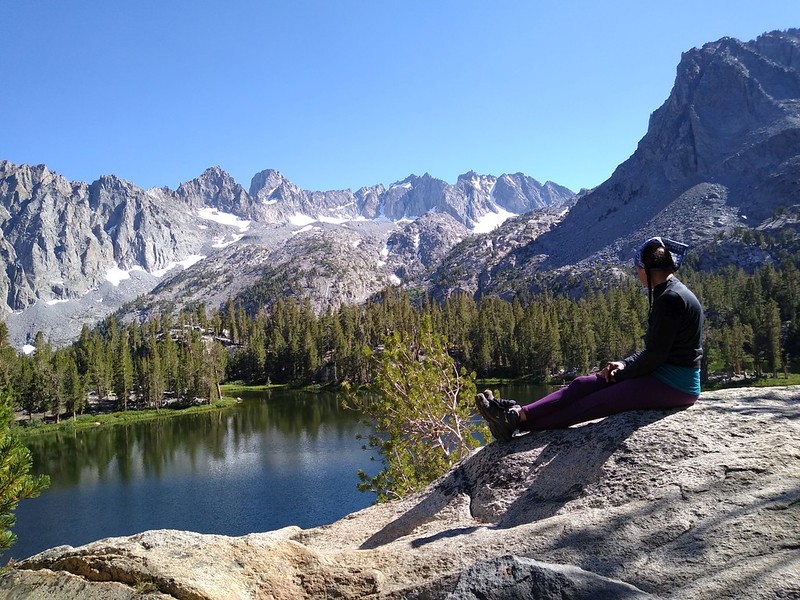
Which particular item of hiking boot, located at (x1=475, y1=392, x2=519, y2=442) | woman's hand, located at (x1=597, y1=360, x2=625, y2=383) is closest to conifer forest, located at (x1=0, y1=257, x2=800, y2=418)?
hiking boot, located at (x1=475, y1=392, x2=519, y2=442)

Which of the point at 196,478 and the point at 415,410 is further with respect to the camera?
the point at 196,478

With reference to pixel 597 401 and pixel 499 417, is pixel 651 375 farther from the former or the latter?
pixel 499 417

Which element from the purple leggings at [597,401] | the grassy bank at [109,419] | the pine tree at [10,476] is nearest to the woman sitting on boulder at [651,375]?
the purple leggings at [597,401]

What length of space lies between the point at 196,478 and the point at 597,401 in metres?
45.6

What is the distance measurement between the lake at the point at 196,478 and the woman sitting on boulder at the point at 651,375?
1086 inches

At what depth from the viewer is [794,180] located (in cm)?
17238

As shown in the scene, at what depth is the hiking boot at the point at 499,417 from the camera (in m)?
6.75

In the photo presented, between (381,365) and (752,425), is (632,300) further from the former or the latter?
(752,425)

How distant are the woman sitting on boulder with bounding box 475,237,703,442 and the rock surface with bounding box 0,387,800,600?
0.20m

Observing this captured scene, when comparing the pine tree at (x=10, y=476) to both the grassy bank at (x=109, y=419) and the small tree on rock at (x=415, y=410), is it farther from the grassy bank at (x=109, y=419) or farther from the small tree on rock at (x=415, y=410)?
the grassy bank at (x=109, y=419)

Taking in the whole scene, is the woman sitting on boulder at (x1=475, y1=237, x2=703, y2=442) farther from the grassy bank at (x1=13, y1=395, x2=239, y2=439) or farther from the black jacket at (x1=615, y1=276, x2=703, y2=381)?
the grassy bank at (x1=13, y1=395, x2=239, y2=439)

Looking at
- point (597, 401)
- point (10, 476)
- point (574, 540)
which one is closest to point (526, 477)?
point (597, 401)

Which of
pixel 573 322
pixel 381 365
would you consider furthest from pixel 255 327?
pixel 381 365

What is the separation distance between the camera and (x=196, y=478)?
4478 cm
